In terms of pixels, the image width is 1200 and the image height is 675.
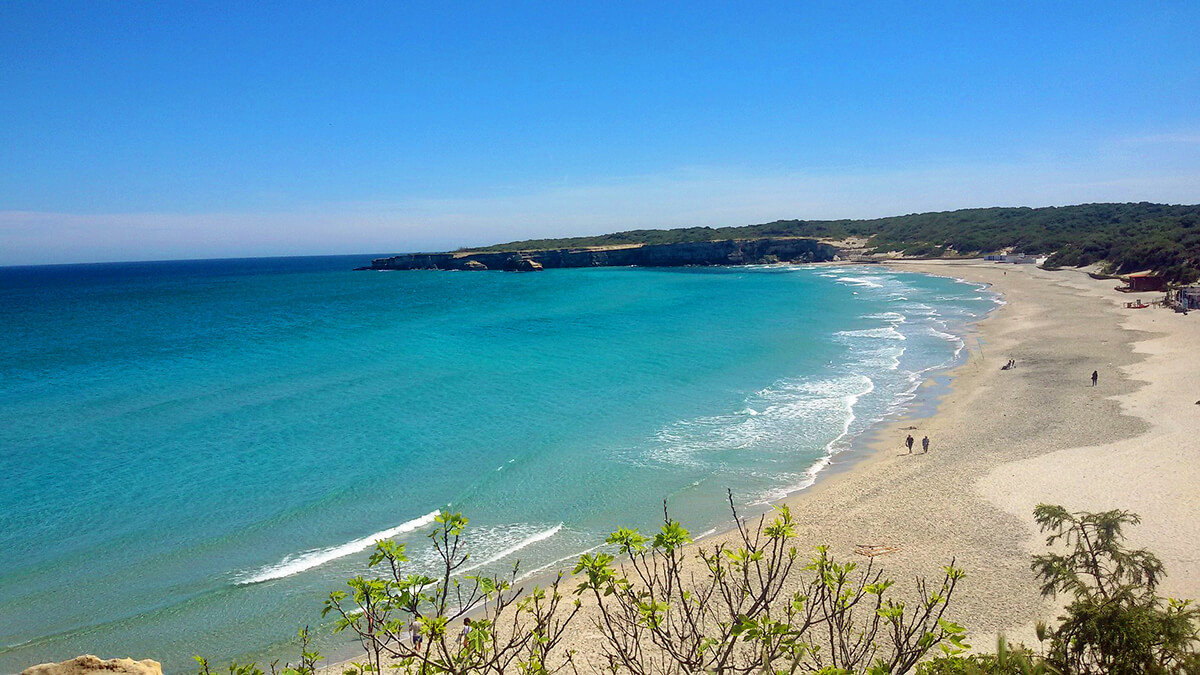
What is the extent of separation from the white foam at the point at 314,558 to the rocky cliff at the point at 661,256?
4578 inches

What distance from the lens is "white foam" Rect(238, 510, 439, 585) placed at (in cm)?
1549

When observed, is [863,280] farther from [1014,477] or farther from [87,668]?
[87,668]

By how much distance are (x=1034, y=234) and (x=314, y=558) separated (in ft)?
398

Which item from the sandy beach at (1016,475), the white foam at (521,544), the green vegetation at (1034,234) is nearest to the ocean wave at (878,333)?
the sandy beach at (1016,475)

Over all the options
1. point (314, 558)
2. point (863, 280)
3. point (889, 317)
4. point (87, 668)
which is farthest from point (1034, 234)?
point (87, 668)

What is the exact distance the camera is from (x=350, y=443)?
2483 centimetres

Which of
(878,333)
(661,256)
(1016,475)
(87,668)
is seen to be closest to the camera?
(87,668)

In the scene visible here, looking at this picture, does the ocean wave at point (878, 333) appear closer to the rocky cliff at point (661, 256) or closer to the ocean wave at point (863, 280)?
the ocean wave at point (863, 280)

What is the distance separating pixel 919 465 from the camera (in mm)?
21562

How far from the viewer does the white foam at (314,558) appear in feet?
50.8

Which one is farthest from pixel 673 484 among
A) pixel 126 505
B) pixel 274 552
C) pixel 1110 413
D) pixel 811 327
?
pixel 811 327

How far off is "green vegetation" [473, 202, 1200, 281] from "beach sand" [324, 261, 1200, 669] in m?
33.7

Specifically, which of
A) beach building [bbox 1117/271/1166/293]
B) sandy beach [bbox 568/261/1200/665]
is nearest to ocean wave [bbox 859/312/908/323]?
sandy beach [bbox 568/261/1200/665]

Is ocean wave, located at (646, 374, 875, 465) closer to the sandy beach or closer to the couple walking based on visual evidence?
the sandy beach
